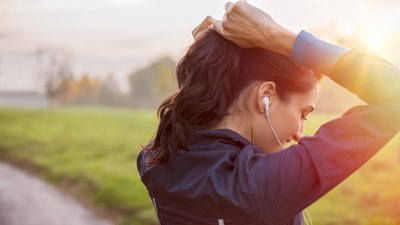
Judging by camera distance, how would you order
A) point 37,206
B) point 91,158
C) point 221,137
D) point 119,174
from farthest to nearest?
1. point 91,158
2. point 119,174
3. point 37,206
4. point 221,137

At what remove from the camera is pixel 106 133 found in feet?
67.6

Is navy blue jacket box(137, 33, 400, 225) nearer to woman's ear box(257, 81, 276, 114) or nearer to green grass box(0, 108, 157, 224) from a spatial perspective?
woman's ear box(257, 81, 276, 114)

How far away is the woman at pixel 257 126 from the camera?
5.34 feet

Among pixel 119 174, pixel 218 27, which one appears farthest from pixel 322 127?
pixel 119 174

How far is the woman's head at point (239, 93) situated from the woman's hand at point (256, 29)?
7 cm

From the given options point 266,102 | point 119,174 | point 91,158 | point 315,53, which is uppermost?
point 315,53

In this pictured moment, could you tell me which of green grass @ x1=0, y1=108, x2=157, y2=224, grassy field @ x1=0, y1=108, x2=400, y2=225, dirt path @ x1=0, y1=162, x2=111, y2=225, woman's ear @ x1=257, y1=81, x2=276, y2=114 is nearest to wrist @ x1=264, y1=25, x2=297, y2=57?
woman's ear @ x1=257, y1=81, x2=276, y2=114

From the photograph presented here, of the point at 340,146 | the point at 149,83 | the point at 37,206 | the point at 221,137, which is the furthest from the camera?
the point at 149,83

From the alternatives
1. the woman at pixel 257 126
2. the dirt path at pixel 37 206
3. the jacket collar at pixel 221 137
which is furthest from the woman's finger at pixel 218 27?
the dirt path at pixel 37 206

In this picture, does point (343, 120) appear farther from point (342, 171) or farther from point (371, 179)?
point (371, 179)

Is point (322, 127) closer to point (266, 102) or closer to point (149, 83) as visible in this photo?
point (266, 102)

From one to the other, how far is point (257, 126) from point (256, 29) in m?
0.29

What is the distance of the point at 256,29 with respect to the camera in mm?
1706

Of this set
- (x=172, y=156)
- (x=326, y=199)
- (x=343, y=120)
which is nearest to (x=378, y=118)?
(x=343, y=120)
